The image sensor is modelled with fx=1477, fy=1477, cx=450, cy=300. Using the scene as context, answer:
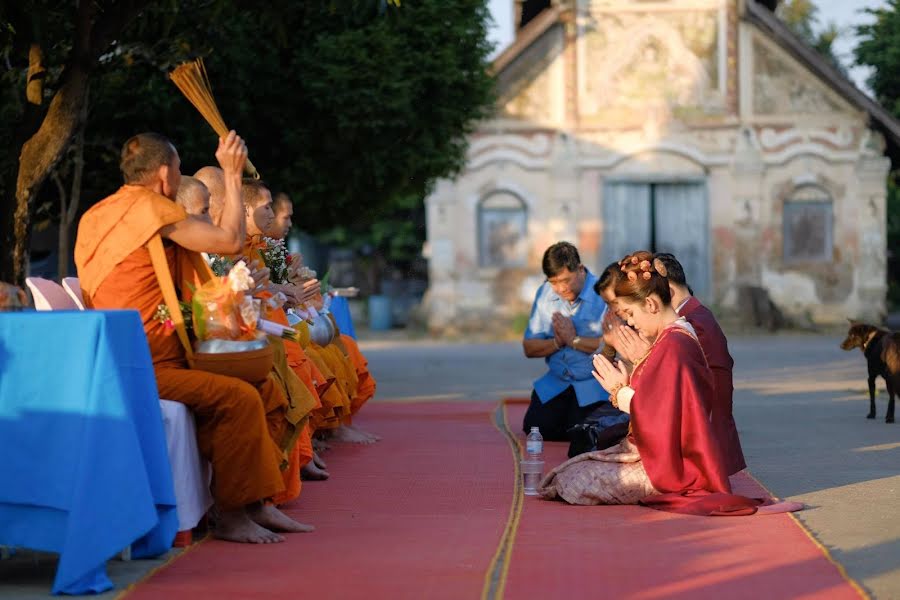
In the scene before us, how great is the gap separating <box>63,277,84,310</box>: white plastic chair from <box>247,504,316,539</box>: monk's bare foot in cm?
132

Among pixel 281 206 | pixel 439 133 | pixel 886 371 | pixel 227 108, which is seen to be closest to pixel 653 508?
pixel 281 206

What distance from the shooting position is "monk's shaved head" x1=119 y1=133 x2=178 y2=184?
6590 mm

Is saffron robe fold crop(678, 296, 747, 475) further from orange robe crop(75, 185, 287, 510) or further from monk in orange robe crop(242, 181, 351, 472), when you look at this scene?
orange robe crop(75, 185, 287, 510)

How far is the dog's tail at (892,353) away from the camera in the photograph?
39.9 ft

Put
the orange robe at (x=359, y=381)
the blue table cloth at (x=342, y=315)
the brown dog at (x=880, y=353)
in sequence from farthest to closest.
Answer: the blue table cloth at (x=342, y=315) → the brown dog at (x=880, y=353) → the orange robe at (x=359, y=381)

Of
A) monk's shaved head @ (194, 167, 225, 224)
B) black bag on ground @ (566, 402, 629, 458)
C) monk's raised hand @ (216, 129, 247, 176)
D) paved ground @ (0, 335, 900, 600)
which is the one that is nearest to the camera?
paved ground @ (0, 335, 900, 600)

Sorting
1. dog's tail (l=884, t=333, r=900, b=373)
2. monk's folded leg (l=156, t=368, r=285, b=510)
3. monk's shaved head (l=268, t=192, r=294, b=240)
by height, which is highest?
monk's shaved head (l=268, t=192, r=294, b=240)

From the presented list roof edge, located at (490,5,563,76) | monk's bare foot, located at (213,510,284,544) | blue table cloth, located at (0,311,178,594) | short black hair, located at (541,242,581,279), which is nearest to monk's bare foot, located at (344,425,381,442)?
short black hair, located at (541,242,581,279)

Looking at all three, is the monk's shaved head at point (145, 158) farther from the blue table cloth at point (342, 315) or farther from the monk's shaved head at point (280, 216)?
the blue table cloth at point (342, 315)

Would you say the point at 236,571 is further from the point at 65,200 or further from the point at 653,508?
the point at 65,200

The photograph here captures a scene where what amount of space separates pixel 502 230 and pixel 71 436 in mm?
22763

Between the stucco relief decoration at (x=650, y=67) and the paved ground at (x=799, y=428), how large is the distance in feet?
16.1

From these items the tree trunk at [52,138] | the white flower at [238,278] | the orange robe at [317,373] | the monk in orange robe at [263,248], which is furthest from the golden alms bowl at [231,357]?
the tree trunk at [52,138]

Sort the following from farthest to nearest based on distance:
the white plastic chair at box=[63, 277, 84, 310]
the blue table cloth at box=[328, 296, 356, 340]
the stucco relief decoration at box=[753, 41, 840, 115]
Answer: the stucco relief decoration at box=[753, 41, 840, 115]
the blue table cloth at box=[328, 296, 356, 340]
the white plastic chair at box=[63, 277, 84, 310]
